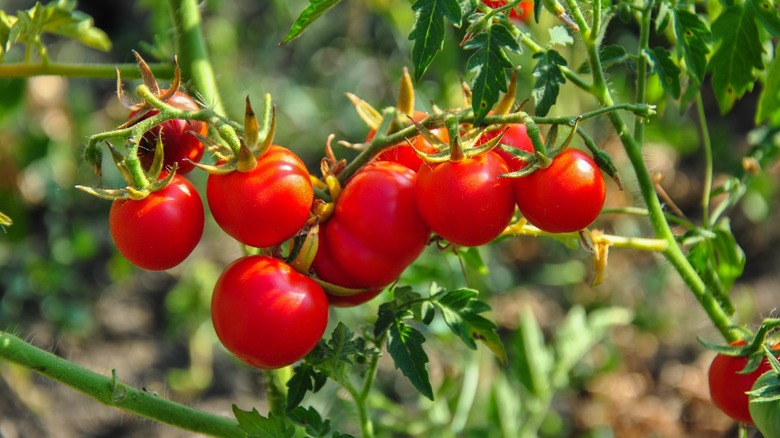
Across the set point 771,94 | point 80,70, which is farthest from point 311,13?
point 771,94

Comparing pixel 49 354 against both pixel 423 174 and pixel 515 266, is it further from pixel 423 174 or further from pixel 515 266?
pixel 515 266

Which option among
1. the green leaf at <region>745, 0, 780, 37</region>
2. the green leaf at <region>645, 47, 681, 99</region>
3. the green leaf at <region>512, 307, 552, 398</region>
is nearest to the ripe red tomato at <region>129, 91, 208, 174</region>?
the green leaf at <region>645, 47, 681, 99</region>

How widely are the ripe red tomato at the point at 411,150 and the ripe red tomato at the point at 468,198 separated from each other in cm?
7

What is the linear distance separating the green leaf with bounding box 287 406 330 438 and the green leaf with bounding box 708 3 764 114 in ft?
1.96

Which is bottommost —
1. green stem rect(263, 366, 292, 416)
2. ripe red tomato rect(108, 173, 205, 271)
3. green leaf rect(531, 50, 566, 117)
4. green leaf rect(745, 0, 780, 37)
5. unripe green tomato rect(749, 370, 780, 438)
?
green stem rect(263, 366, 292, 416)

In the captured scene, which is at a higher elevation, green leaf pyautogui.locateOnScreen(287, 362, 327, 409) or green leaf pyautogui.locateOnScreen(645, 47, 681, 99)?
green leaf pyautogui.locateOnScreen(645, 47, 681, 99)

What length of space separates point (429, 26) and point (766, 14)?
404 millimetres

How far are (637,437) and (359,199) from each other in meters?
1.61

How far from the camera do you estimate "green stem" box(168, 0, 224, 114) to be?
1156mm

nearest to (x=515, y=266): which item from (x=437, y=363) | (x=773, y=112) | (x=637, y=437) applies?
(x=437, y=363)

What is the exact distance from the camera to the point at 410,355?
0.95 m

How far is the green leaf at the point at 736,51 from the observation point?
3.18 ft

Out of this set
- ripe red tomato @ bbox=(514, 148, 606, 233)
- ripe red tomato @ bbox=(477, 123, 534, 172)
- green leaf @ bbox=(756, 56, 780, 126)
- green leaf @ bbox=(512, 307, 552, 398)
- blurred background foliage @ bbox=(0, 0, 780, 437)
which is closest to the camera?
ripe red tomato @ bbox=(514, 148, 606, 233)

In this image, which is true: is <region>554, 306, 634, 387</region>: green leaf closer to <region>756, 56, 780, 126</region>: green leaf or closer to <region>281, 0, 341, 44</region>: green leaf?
<region>756, 56, 780, 126</region>: green leaf
